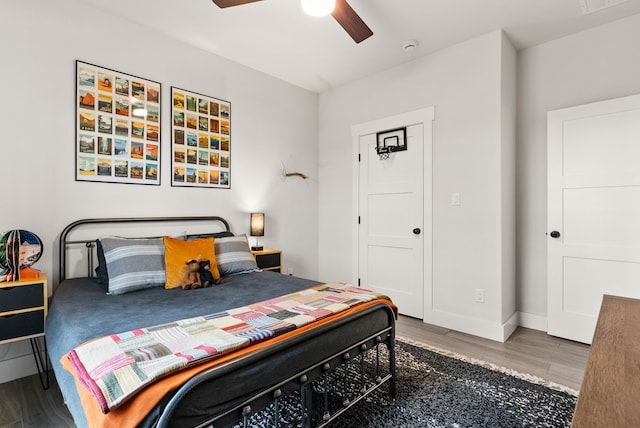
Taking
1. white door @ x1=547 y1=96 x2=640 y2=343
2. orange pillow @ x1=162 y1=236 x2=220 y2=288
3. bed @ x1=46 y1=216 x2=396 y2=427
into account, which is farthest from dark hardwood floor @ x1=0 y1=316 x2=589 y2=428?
orange pillow @ x1=162 y1=236 x2=220 y2=288

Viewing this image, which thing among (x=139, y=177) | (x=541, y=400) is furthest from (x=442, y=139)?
(x=139, y=177)

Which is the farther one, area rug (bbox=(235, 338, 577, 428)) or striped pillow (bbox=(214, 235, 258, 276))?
striped pillow (bbox=(214, 235, 258, 276))

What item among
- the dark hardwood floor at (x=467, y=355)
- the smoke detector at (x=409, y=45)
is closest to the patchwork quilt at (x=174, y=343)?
the dark hardwood floor at (x=467, y=355)

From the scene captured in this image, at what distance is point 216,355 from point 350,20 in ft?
7.06

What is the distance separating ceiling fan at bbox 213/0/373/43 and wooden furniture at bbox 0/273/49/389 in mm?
2065

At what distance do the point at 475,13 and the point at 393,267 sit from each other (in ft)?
8.24

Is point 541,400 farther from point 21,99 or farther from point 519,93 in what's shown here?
point 21,99

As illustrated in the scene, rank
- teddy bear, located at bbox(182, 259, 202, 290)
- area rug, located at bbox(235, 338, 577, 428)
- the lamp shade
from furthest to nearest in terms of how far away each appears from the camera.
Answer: the lamp shade
teddy bear, located at bbox(182, 259, 202, 290)
area rug, located at bbox(235, 338, 577, 428)

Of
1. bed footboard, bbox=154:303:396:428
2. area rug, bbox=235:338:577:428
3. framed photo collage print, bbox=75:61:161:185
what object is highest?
framed photo collage print, bbox=75:61:161:185

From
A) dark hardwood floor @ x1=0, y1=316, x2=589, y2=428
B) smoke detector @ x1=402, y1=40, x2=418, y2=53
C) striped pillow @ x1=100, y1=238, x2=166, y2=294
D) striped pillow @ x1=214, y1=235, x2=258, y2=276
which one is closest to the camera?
dark hardwood floor @ x1=0, y1=316, x2=589, y2=428

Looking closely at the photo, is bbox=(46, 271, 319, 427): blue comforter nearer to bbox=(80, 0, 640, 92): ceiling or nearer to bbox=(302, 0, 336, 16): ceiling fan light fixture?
bbox=(302, 0, 336, 16): ceiling fan light fixture

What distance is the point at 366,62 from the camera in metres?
3.65

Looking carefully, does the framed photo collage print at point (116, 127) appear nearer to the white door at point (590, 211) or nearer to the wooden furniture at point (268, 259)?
the wooden furniture at point (268, 259)

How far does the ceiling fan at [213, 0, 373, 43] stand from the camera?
82.4 inches
